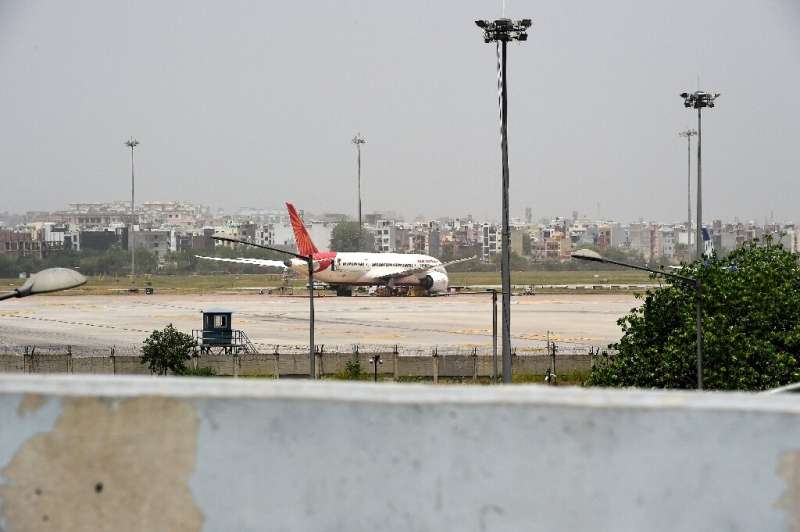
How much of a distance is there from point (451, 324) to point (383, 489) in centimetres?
6706

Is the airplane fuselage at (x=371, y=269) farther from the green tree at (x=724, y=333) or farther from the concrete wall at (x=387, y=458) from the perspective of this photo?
the concrete wall at (x=387, y=458)

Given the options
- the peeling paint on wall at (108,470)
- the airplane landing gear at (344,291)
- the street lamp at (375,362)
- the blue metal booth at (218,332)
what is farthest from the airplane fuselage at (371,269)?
the peeling paint on wall at (108,470)

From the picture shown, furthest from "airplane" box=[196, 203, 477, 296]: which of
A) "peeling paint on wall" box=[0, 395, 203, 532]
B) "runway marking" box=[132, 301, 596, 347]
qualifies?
"peeling paint on wall" box=[0, 395, 203, 532]

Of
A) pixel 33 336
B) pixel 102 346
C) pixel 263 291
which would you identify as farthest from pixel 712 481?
pixel 263 291

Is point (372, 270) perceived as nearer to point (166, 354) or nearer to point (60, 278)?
point (166, 354)

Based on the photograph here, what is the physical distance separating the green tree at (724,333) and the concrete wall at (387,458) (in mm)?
27789

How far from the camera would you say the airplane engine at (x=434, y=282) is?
4205 inches

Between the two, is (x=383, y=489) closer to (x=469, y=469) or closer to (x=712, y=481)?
(x=469, y=469)

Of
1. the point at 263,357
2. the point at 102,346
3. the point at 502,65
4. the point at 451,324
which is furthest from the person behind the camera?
the point at 451,324

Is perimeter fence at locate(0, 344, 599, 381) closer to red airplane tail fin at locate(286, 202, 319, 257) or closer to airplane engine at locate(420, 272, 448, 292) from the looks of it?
red airplane tail fin at locate(286, 202, 319, 257)

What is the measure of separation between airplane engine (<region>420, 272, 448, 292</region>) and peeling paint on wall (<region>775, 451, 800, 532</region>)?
102 metres

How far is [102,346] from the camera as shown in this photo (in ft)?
190

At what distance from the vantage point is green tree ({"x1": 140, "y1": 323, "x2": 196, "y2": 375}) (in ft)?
151

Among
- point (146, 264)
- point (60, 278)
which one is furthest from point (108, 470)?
point (146, 264)
